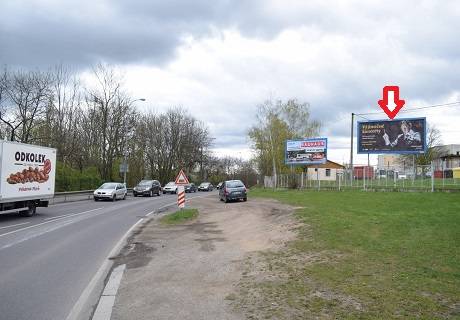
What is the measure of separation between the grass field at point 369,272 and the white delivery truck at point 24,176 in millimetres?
14035

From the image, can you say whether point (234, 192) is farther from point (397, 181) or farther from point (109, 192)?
point (109, 192)

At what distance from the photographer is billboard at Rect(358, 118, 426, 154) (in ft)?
110

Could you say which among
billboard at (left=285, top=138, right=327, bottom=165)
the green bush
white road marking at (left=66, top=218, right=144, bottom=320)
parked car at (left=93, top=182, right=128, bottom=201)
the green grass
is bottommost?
white road marking at (left=66, top=218, right=144, bottom=320)

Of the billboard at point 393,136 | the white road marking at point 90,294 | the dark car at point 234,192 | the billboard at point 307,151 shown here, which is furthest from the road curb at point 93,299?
the billboard at point 307,151

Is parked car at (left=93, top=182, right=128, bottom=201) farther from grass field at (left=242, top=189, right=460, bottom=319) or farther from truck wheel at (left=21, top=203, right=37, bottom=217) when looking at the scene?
grass field at (left=242, top=189, right=460, bottom=319)

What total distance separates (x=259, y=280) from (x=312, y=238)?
13.3 ft

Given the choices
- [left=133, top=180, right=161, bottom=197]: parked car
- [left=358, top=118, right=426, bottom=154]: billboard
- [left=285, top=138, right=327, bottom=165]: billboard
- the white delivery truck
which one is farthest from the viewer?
[left=133, top=180, right=161, bottom=197]: parked car

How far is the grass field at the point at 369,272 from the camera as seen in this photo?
571cm

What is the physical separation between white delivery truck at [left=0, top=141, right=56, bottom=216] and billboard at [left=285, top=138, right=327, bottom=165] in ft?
82.1

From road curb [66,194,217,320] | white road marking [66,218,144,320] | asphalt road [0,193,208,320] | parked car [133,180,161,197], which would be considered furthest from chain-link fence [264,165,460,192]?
road curb [66,194,217,320]

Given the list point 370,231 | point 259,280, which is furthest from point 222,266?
point 370,231

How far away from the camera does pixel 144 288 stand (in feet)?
24.8

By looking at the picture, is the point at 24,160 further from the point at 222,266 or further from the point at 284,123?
the point at 284,123

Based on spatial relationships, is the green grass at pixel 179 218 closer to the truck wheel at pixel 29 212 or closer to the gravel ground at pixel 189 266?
the gravel ground at pixel 189 266
